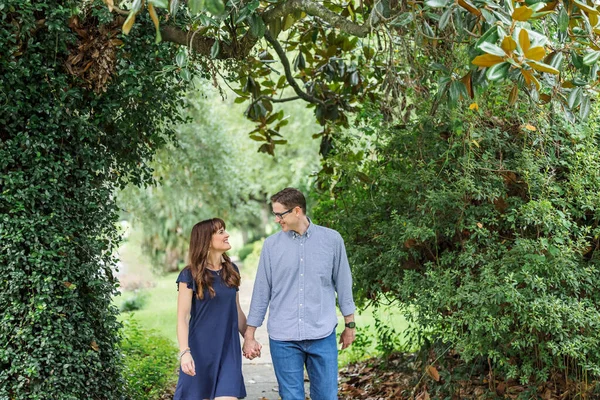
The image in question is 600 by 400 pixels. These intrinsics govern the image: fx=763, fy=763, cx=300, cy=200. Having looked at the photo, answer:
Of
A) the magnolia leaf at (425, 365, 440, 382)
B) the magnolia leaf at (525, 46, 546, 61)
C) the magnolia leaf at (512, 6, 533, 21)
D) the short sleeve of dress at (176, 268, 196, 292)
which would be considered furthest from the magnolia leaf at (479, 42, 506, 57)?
the magnolia leaf at (425, 365, 440, 382)

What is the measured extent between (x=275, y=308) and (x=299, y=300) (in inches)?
7.6

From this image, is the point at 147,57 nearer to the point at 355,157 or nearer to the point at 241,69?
the point at 241,69

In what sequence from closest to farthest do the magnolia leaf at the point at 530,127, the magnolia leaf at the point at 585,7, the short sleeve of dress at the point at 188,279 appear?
the magnolia leaf at the point at 585,7 < the short sleeve of dress at the point at 188,279 < the magnolia leaf at the point at 530,127

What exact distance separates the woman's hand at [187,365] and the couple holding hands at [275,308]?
0.11 metres

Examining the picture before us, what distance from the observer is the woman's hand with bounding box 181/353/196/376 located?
4.93m

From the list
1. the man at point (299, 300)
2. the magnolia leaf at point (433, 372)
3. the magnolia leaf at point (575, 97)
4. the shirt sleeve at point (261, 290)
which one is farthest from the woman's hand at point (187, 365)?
the magnolia leaf at point (575, 97)

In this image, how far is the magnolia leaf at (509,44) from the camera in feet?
11.6

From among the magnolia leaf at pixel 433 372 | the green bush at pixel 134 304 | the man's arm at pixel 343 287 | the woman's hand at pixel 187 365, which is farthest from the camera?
the green bush at pixel 134 304

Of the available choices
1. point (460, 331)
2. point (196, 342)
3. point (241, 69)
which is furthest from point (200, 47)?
point (460, 331)

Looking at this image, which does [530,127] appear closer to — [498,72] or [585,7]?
[585,7]

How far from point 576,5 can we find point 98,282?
12.8 ft

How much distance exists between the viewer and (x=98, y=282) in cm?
588

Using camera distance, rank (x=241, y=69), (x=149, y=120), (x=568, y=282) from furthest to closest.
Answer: (x=241, y=69)
(x=149, y=120)
(x=568, y=282)

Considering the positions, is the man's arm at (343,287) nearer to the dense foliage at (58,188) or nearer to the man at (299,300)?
the man at (299,300)
